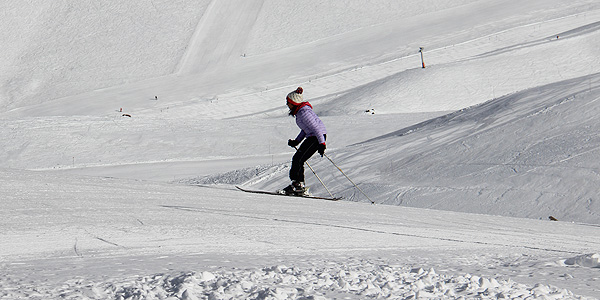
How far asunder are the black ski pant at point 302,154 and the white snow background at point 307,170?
69 centimetres

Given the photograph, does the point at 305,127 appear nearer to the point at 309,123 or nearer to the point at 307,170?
the point at 309,123

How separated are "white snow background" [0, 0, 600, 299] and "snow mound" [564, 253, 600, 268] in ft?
0.09

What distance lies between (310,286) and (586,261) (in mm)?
2082

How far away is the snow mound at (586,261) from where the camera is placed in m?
4.70

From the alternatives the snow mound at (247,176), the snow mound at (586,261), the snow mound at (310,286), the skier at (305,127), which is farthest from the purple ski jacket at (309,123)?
the snow mound at (310,286)

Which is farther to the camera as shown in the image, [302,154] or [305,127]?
[302,154]

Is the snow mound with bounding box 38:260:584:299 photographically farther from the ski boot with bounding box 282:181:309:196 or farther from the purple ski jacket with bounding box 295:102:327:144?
the ski boot with bounding box 282:181:309:196

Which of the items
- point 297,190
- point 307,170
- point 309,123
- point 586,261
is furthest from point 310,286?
point 307,170

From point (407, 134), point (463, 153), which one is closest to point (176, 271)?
point (463, 153)

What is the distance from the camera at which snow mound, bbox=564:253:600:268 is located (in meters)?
4.70

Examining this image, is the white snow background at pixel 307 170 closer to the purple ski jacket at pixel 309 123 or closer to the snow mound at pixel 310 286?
the snow mound at pixel 310 286

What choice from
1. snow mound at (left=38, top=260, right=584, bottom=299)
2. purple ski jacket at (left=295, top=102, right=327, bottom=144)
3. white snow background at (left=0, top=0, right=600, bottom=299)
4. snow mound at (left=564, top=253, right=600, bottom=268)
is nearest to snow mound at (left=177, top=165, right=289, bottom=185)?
white snow background at (left=0, top=0, right=600, bottom=299)

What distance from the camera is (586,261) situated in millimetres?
4746

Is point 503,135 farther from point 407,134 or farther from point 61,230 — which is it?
point 61,230
